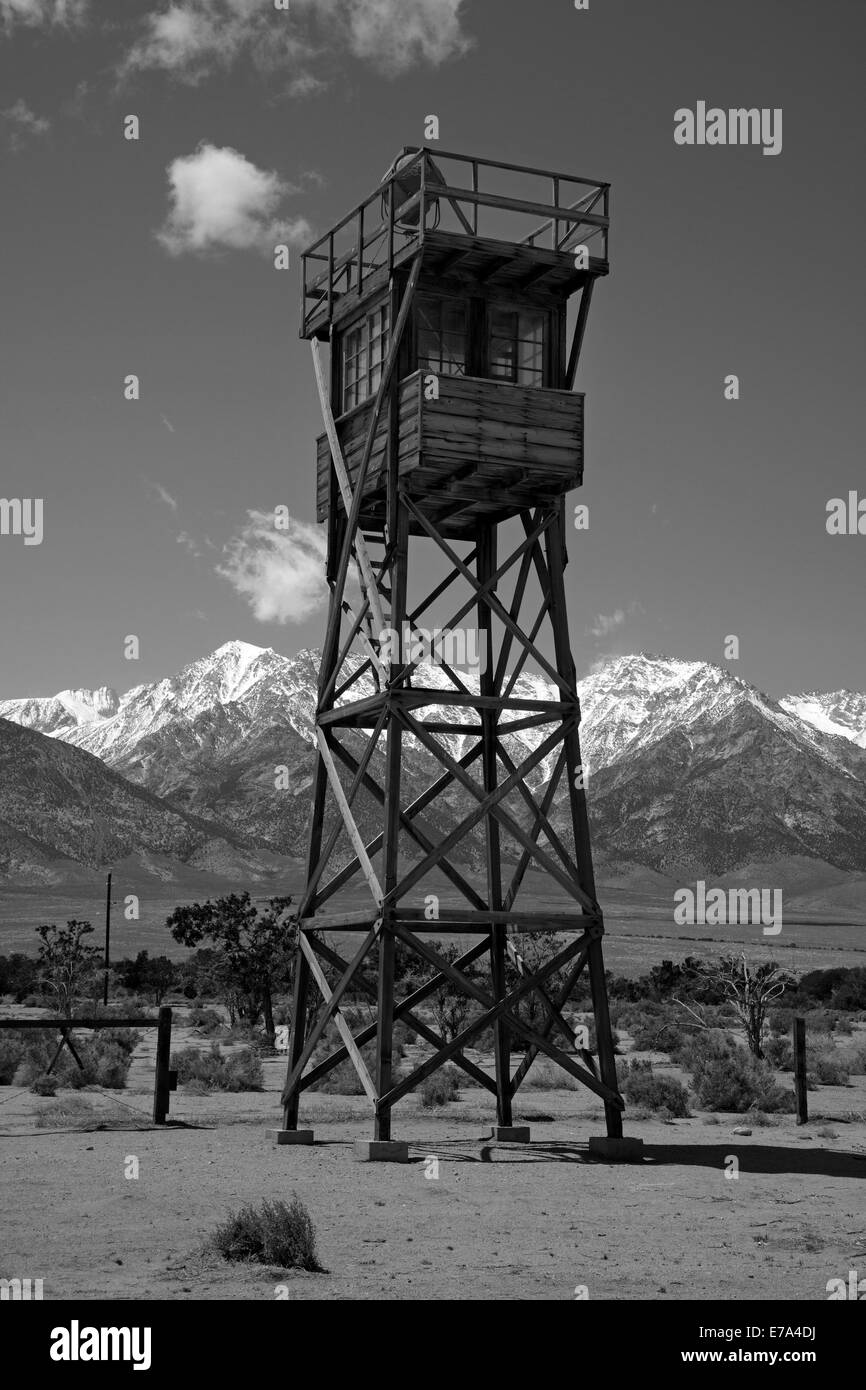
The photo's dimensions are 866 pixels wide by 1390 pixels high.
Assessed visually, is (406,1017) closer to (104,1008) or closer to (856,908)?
(104,1008)

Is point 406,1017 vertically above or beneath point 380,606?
beneath

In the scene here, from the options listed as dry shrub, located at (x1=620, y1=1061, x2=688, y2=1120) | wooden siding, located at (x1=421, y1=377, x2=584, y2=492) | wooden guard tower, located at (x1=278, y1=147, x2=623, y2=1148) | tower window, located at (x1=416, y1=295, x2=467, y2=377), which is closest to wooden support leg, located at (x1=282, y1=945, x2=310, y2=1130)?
wooden guard tower, located at (x1=278, y1=147, x2=623, y2=1148)

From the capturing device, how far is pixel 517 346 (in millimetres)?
22750

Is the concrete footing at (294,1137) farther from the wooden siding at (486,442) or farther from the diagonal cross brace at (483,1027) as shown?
the wooden siding at (486,442)

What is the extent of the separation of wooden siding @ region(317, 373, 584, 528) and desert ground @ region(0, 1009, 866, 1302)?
8537mm

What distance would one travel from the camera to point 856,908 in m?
191

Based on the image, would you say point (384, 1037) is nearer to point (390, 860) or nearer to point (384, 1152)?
point (384, 1152)

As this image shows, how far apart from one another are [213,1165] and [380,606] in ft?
23.5

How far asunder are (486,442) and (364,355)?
2860mm

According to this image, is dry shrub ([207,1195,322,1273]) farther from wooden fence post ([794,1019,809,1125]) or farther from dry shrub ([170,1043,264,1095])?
dry shrub ([170,1043,264,1095])

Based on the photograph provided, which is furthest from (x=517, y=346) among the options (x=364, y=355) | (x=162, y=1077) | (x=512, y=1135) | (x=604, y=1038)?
(x=162, y=1077)

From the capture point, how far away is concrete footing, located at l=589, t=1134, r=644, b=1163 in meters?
20.2

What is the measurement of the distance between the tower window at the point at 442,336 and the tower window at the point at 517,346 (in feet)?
1.35
